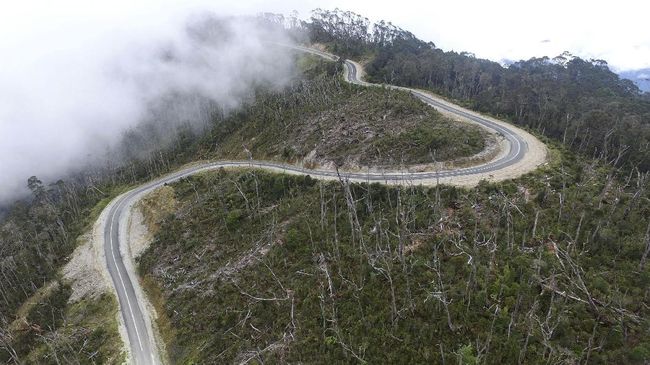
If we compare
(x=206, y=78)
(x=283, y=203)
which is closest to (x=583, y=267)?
(x=283, y=203)

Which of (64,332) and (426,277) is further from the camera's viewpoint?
(64,332)

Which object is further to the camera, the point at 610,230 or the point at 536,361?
the point at 610,230

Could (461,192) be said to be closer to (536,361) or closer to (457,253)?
(457,253)

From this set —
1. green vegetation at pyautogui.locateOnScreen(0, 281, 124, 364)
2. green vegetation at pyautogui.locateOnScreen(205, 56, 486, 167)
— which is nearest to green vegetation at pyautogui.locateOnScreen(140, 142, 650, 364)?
green vegetation at pyautogui.locateOnScreen(0, 281, 124, 364)

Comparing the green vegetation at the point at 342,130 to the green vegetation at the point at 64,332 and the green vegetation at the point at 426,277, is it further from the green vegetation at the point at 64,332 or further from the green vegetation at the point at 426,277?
the green vegetation at the point at 64,332

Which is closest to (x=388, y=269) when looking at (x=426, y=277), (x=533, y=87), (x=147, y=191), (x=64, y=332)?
(x=426, y=277)

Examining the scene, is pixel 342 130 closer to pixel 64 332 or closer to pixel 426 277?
pixel 426 277

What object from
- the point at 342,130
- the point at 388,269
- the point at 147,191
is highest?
the point at 342,130

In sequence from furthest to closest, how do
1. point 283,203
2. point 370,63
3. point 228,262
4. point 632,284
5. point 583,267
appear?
point 370,63 → point 283,203 → point 228,262 → point 583,267 → point 632,284
